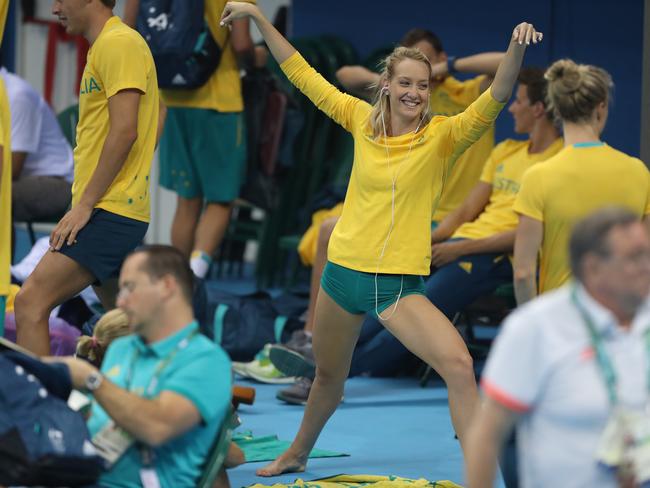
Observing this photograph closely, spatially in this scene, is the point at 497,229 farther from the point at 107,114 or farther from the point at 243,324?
the point at 107,114

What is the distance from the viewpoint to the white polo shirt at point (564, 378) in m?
2.93

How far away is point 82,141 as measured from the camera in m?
5.33

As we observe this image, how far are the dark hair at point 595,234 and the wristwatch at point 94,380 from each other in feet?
4.00

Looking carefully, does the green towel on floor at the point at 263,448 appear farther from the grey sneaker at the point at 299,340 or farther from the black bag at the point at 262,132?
the black bag at the point at 262,132

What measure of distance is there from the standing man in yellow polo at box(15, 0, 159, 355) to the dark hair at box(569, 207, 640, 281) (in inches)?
100

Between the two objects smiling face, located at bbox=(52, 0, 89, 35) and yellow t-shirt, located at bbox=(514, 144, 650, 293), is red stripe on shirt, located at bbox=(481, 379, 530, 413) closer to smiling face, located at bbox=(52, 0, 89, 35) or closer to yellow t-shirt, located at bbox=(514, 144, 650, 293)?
yellow t-shirt, located at bbox=(514, 144, 650, 293)

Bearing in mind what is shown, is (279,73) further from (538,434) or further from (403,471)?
(538,434)

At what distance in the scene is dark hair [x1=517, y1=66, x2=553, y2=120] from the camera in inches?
266

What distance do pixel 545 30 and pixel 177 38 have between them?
8.10 feet

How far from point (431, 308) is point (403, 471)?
102cm

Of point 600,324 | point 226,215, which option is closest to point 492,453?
point 600,324

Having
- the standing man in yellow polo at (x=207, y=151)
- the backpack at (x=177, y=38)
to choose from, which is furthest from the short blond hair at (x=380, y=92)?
the standing man in yellow polo at (x=207, y=151)

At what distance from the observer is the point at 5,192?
4.52 m

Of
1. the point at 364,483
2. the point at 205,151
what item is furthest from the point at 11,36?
the point at 364,483
